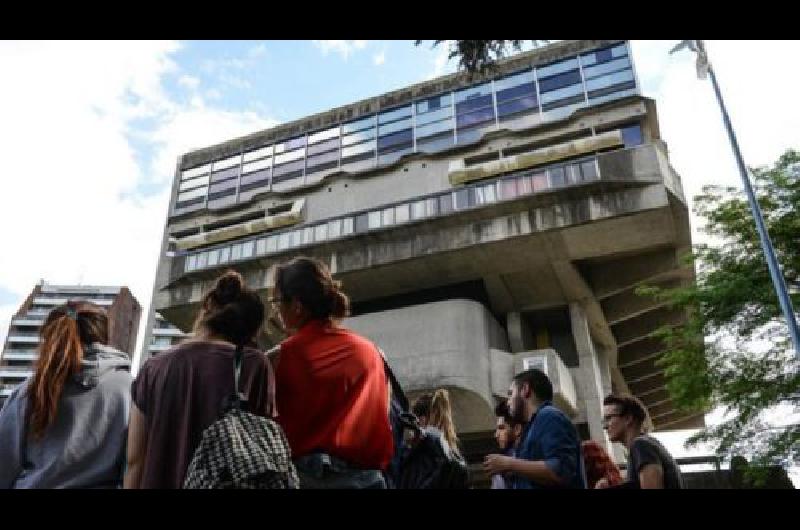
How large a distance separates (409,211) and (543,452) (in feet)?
59.7

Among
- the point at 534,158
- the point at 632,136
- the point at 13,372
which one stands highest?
the point at 13,372

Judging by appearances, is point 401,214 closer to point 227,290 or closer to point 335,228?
point 335,228

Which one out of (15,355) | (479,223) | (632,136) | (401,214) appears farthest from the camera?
(15,355)

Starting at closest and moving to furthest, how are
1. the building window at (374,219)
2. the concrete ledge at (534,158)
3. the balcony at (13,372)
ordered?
1. the building window at (374,219)
2. the concrete ledge at (534,158)
3. the balcony at (13,372)

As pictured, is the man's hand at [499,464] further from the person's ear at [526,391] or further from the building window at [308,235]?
the building window at [308,235]

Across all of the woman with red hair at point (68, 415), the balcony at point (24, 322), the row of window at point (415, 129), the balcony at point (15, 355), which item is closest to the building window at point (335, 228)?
the row of window at point (415, 129)

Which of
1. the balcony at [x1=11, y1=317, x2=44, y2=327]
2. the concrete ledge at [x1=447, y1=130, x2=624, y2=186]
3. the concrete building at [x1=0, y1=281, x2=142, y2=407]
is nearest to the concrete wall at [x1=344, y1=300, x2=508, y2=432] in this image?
the concrete ledge at [x1=447, y1=130, x2=624, y2=186]

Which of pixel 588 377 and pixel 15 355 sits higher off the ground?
pixel 15 355

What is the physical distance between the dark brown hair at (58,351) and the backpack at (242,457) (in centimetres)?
91

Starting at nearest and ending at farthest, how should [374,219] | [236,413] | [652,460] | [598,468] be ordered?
[236,413]
[652,460]
[598,468]
[374,219]

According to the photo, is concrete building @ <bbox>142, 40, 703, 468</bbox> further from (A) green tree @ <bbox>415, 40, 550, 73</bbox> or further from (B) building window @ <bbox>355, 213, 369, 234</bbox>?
(A) green tree @ <bbox>415, 40, 550, 73</bbox>

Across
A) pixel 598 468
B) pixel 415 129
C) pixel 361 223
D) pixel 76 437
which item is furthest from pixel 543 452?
pixel 415 129

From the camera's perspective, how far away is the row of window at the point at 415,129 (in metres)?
23.4

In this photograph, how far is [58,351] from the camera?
99.0 inches
